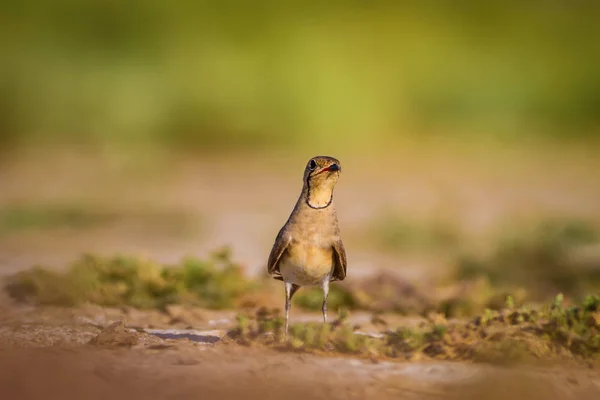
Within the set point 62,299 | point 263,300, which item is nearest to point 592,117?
point 263,300

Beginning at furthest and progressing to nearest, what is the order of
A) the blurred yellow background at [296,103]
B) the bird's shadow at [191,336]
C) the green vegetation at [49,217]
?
1. the blurred yellow background at [296,103]
2. the green vegetation at [49,217]
3. the bird's shadow at [191,336]

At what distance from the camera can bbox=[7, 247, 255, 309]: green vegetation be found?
5.64m

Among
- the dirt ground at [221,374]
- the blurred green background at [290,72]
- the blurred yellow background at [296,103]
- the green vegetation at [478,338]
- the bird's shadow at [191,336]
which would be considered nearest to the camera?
the dirt ground at [221,374]

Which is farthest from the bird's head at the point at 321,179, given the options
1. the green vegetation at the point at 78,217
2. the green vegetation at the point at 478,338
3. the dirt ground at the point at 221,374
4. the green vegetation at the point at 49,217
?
the green vegetation at the point at 49,217

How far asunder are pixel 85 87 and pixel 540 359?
8998mm

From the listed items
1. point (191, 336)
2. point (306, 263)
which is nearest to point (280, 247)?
point (306, 263)

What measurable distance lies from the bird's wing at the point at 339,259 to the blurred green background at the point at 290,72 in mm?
7545

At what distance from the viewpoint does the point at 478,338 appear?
453cm

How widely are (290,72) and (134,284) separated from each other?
23.4 ft

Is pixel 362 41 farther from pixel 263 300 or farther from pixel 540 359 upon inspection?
pixel 540 359

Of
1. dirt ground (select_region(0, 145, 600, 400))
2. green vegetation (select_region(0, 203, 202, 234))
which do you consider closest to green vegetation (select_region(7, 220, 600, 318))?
dirt ground (select_region(0, 145, 600, 400))

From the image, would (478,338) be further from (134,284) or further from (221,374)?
(134,284)

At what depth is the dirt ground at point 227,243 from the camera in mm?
3648

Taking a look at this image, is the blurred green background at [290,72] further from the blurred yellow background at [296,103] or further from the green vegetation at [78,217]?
the green vegetation at [78,217]
